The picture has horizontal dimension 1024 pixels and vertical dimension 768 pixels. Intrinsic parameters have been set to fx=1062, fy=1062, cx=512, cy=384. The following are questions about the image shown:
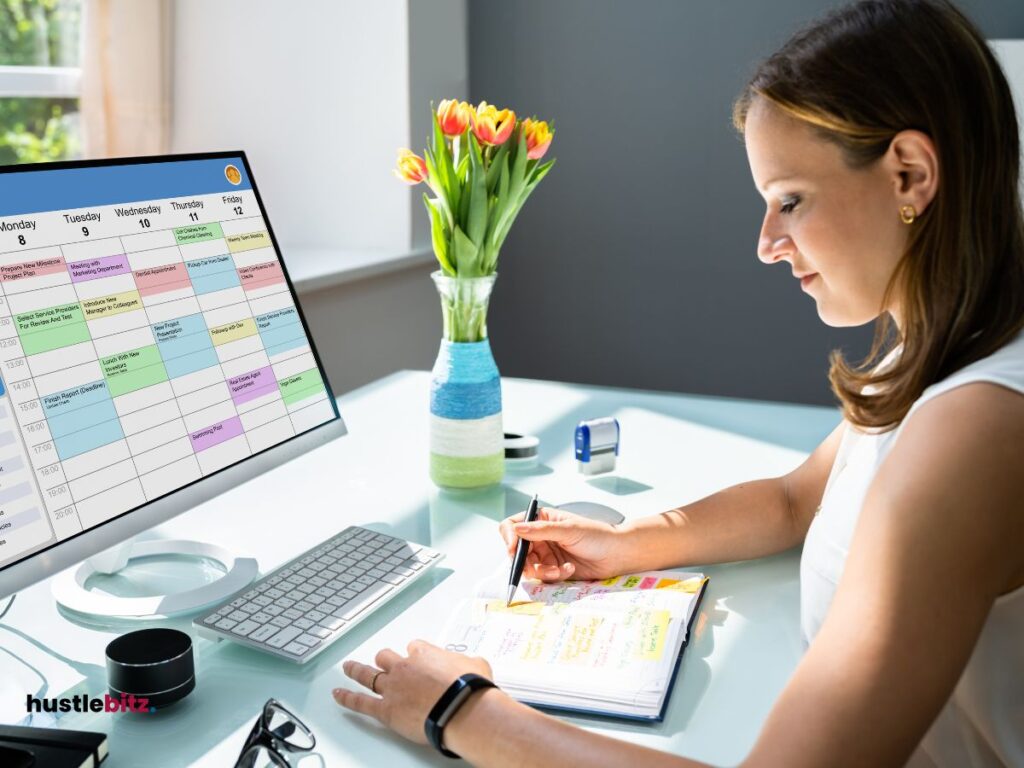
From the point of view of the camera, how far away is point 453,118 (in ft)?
4.31

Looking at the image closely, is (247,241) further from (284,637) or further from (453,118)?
(284,637)

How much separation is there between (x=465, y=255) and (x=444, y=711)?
0.67m

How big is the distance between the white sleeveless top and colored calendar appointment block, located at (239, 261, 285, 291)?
662 millimetres

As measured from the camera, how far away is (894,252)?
917 millimetres

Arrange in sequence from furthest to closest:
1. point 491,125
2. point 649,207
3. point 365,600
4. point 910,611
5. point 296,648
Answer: point 649,207 → point 491,125 → point 365,600 → point 296,648 → point 910,611

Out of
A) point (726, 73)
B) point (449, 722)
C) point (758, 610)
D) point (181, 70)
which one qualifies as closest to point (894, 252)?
point (758, 610)

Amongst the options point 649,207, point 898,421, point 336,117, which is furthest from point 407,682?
point 649,207

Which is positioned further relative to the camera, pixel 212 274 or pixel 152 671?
pixel 212 274

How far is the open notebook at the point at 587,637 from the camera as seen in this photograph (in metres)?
0.89

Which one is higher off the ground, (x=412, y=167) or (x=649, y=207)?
(x=412, y=167)

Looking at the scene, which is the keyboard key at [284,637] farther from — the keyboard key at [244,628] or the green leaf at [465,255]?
the green leaf at [465,255]

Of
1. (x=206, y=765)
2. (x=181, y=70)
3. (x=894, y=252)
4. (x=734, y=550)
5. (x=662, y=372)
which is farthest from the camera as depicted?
(x=662, y=372)

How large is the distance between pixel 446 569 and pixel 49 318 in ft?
1.59

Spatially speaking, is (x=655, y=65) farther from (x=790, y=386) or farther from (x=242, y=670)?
(x=242, y=670)
